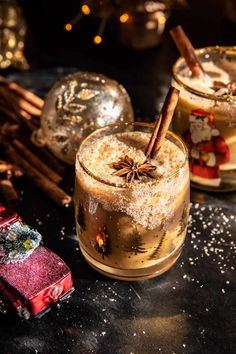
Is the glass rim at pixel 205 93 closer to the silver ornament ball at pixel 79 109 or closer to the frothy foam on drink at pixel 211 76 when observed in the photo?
the frothy foam on drink at pixel 211 76

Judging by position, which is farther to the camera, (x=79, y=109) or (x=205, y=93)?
(x=79, y=109)

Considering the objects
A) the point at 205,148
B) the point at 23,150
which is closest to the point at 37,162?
the point at 23,150

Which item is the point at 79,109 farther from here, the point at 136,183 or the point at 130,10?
the point at 130,10

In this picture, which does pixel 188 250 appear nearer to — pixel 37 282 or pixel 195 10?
pixel 37 282

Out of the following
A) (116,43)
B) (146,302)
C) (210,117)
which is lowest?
(146,302)

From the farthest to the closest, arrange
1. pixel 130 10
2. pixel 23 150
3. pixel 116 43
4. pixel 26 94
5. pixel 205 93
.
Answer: pixel 116 43, pixel 130 10, pixel 26 94, pixel 23 150, pixel 205 93

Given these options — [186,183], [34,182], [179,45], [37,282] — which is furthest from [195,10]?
[37,282]
